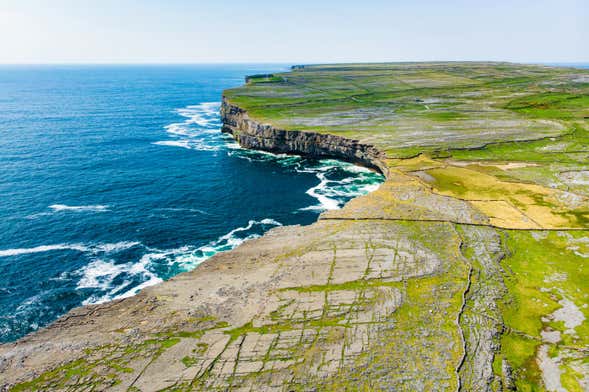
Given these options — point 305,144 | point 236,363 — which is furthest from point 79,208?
point 305,144

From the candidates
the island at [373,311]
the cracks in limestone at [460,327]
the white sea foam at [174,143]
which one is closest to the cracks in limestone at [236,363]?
the island at [373,311]

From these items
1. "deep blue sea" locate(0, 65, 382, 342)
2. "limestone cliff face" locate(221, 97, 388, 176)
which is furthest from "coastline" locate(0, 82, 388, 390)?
"deep blue sea" locate(0, 65, 382, 342)

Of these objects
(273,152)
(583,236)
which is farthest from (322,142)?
(583,236)

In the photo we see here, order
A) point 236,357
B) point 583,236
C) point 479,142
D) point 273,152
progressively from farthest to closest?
point 273,152 → point 479,142 → point 583,236 → point 236,357

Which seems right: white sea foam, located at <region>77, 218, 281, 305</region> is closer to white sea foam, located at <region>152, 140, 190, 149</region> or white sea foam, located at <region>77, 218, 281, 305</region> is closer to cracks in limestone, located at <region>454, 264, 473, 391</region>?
cracks in limestone, located at <region>454, 264, 473, 391</region>

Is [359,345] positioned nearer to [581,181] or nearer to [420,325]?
[420,325]

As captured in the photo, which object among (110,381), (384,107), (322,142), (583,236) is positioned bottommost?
(110,381)

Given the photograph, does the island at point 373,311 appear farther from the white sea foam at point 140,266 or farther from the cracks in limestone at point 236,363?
the white sea foam at point 140,266
